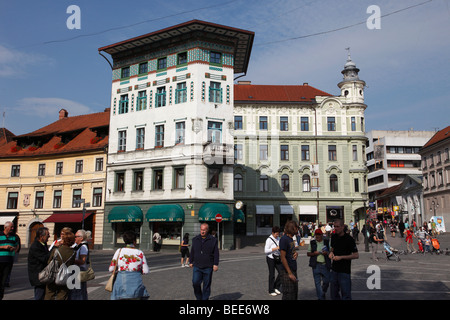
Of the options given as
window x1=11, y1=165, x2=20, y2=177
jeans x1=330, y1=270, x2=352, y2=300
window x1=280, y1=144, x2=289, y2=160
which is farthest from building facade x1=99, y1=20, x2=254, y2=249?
jeans x1=330, y1=270, x2=352, y2=300

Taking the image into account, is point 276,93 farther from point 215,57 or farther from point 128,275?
point 128,275

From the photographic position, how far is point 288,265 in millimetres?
7969

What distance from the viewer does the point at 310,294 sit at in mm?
10805

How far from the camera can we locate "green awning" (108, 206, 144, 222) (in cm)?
3108

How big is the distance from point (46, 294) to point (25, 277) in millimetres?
9742

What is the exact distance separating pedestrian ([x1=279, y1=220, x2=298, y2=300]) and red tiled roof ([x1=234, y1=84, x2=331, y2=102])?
41.0m

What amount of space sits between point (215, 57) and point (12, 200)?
83.7 ft

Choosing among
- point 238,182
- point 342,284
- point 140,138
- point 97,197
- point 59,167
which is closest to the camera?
point 342,284

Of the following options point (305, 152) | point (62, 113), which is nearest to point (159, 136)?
point (305, 152)

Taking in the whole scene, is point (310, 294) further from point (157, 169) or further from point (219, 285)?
point (157, 169)

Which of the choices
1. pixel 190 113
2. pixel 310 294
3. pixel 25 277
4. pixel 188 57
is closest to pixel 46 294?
pixel 310 294

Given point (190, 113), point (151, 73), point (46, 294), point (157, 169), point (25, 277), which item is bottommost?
point (25, 277)
